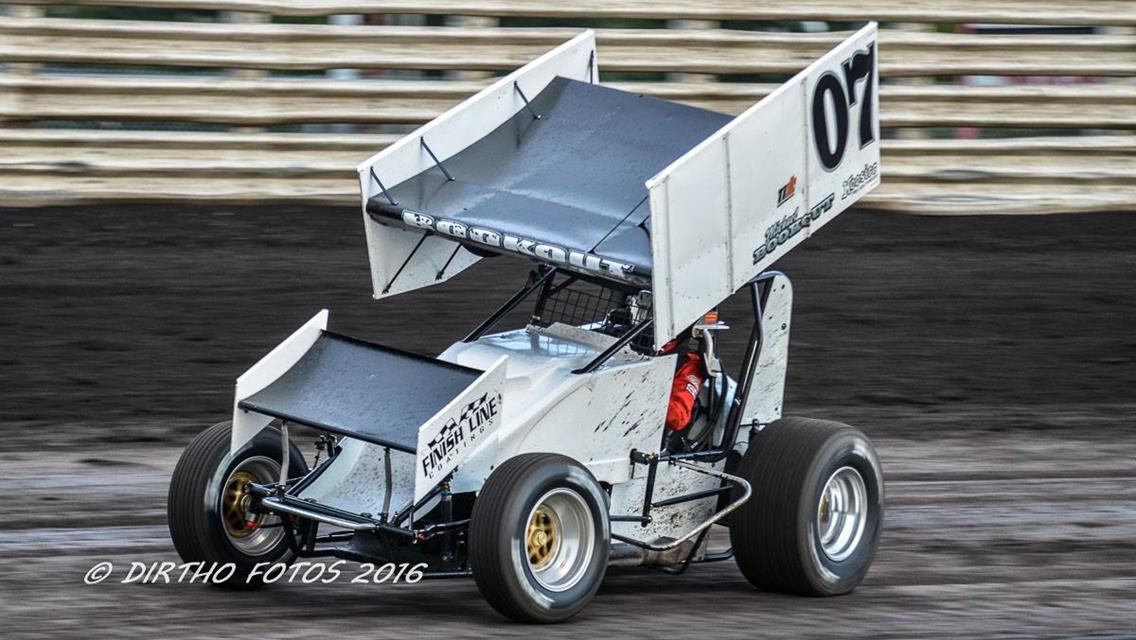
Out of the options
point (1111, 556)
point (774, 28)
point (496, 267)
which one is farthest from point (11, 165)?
point (1111, 556)

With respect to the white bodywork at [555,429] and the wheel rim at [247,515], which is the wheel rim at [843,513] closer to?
the white bodywork at [555,429]

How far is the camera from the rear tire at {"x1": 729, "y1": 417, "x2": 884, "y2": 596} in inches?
277

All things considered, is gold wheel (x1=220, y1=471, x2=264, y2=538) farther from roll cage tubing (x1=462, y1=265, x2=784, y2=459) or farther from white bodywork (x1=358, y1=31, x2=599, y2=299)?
roll cage tubing (x1=462, y1=265, x2=784, y2=459)

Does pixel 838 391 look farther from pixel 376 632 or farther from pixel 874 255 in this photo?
pixel 376 632

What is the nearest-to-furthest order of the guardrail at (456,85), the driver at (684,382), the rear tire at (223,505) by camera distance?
the rear tire at (223,505)
the driver at (684,382)
the guardrail at (456,85)

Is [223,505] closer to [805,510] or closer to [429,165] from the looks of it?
[429,165]

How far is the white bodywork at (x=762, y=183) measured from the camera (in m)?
6.56

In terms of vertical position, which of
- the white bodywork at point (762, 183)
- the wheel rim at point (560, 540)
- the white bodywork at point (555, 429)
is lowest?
the wheel rim at point (560, 540)

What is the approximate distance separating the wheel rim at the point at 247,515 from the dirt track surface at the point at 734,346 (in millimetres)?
214

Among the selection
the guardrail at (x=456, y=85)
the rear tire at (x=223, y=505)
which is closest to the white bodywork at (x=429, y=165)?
the rear tire at (x=223, y=505)

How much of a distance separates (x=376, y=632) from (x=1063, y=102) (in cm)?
1057

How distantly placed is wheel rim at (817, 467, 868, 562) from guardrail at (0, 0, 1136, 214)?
7.07m

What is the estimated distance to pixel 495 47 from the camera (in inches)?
545

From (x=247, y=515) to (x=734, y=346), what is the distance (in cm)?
578
